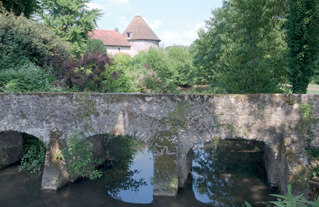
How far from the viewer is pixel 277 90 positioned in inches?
378

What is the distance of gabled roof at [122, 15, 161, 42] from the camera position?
38.8 m

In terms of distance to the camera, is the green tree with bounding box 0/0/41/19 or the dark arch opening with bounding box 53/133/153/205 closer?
the dark arch opening with bounding box 53/133/153/205

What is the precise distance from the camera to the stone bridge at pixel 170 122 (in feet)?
20.7

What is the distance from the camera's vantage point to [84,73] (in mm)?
11352

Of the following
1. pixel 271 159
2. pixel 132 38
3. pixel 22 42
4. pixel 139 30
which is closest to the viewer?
pixel 271 159

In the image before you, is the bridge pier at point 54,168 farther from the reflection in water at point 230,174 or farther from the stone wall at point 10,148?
the reflection in water at point 230,174

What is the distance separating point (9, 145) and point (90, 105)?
478cm

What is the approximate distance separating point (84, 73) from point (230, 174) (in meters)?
8.36

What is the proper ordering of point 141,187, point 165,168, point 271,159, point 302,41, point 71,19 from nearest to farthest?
point 165,168
point 271,159
point 141,187
point 302,41
point 71,19

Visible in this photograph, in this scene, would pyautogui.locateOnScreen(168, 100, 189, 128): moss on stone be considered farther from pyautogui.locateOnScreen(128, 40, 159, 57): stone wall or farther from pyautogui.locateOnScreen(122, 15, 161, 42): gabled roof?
pyautogui.locateOnScreen(122, 15, 161, 42): gabled roof

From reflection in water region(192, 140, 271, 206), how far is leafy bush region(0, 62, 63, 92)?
7211mm

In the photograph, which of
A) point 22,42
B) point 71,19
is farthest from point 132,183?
point 71,19

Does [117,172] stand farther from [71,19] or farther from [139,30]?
[139,30]

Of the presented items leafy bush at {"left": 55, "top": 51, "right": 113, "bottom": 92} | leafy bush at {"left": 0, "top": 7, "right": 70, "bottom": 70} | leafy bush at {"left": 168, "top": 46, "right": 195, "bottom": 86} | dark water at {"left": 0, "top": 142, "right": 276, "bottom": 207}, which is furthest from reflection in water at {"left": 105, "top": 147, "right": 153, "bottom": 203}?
leafy bush at {"left": 168, "top": 46, "right": 195, "bottom": 86}
